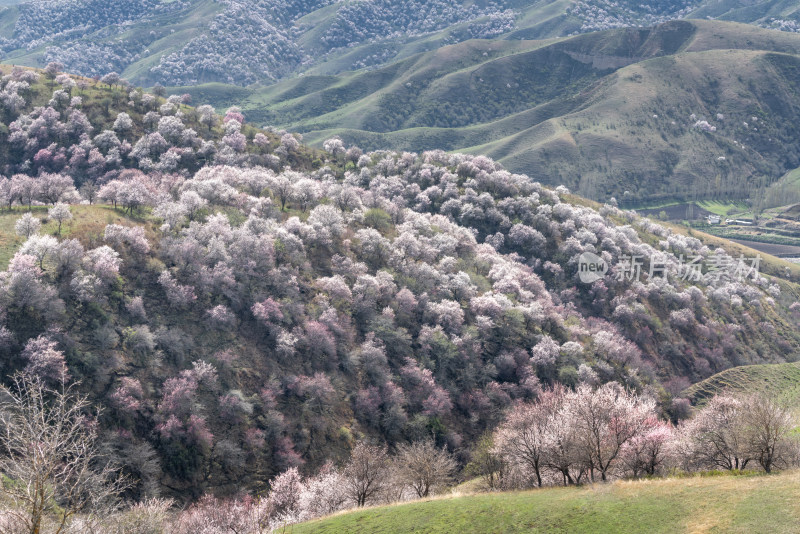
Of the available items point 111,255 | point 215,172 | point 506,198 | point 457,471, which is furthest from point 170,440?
point 506,198

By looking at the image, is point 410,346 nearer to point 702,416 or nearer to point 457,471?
point 457,471

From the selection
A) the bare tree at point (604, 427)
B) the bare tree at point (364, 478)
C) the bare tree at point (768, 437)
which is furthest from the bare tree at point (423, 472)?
the bare tree at point (768, 437)

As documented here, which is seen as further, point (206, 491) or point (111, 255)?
point (111, 255)

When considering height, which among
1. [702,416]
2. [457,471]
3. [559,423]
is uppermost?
[559,423]

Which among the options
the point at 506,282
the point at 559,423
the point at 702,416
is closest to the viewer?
the point at 559,423

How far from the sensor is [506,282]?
100750 mm

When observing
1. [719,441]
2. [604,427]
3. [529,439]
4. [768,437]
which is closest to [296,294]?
[529,439]

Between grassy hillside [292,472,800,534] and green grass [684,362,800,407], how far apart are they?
216ft

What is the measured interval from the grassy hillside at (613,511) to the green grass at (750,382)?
216 ft

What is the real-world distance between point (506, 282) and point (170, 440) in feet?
209

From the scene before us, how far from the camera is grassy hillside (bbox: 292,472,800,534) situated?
31.2m

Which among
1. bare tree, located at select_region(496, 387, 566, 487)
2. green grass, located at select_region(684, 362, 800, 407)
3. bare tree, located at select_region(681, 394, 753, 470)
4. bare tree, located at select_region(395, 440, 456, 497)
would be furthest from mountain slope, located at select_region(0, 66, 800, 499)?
bare tree, located at select_region(681, 394, 753, 470)

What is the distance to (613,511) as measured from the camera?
3491cm

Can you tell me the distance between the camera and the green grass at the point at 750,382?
94.6m
